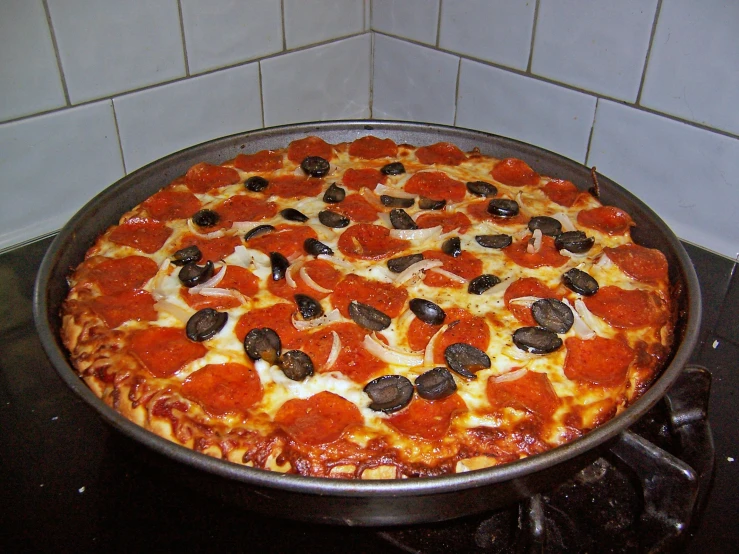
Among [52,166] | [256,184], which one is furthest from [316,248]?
[52,166]

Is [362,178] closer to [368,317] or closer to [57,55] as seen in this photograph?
[368,317]

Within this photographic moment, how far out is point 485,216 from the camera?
2189 mm

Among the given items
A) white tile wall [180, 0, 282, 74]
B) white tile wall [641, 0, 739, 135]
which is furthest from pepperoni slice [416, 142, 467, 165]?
white tile wall [180, 0, 282, 74]

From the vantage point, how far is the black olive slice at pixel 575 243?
2025 mm

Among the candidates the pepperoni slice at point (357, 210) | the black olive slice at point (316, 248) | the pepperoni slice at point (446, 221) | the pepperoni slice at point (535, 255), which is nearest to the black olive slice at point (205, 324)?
the black olive slice at point (316, 248)

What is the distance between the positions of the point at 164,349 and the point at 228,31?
1450mm

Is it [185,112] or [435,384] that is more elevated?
[185,112]

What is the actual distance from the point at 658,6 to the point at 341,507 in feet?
6.26

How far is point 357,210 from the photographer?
2182 mm

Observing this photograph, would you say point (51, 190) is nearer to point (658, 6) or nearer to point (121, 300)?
point (121, 300)

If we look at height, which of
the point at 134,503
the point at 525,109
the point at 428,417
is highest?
the point at 525,109

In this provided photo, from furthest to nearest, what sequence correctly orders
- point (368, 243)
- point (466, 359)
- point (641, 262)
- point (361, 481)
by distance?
point (368, 243)
point (641, 262)
point (466, 359)
point (361, 481)

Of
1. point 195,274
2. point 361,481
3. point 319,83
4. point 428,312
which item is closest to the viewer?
point 361,481

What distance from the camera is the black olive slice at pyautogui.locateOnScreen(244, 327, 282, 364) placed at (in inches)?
64.4
